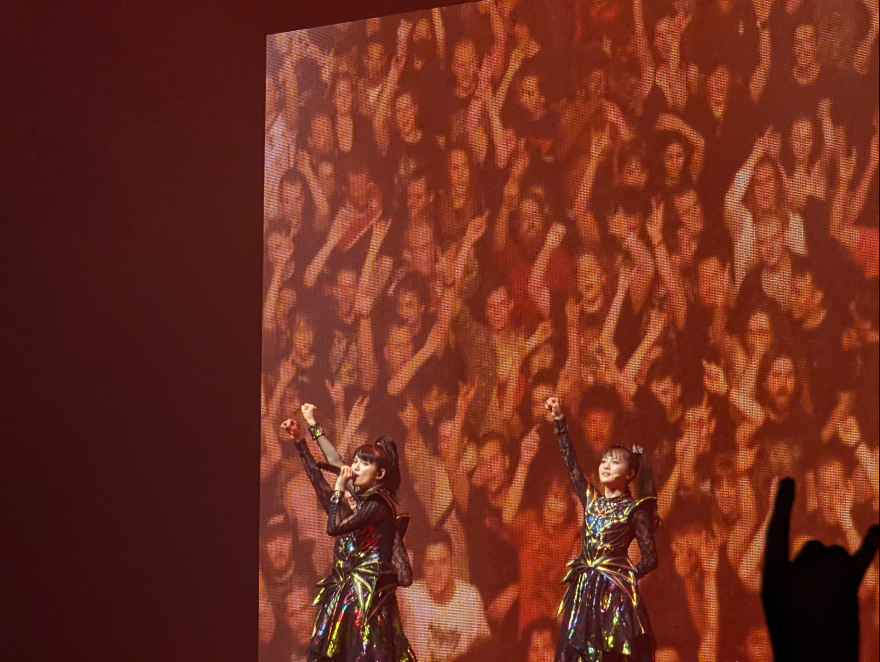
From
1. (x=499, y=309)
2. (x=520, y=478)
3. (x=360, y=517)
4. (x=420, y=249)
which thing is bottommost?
(x=360, y=517)

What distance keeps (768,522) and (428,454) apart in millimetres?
1043

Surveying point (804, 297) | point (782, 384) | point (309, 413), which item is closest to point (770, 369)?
point (782, 384)

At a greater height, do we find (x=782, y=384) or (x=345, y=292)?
(x=345, y=292)

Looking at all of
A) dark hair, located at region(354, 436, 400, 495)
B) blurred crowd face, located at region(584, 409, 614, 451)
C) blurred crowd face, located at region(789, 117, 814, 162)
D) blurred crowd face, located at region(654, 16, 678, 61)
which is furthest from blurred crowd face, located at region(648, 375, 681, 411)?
blurred crowd face, located at region(654, 16, 678, 61)

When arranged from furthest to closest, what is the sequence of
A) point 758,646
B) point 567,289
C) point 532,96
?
point 532,96
point 567,289
point 758,646

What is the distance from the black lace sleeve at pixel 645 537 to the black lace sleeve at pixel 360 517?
2.54 feet

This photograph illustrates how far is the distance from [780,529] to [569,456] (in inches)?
25.0

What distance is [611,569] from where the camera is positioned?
11.3ft

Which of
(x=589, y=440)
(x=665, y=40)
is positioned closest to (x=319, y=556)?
(x=589, y=440)

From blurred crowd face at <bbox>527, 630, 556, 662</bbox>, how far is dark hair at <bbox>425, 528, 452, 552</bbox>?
0.38 metres

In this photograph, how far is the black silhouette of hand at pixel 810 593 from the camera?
317 cm

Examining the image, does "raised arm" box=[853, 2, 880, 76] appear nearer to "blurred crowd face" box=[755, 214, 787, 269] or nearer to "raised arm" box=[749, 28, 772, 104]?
"raised arm" box=[749, 28, 772, 104]

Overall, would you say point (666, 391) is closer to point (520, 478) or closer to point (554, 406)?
point (554, 406)

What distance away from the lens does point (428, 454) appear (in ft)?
12.3
